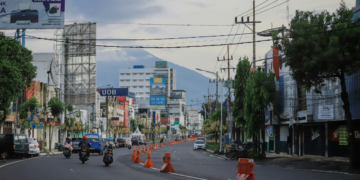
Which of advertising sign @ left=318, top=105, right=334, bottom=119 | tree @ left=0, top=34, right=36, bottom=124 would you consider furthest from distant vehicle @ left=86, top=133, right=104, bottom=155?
advertising sign @ left=318, top=105, right=334, bottom=119

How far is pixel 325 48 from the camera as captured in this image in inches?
872

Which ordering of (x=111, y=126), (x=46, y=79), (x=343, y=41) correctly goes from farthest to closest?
(x=111, y=126)
(x=46, y=79)
(x=343, y=41)

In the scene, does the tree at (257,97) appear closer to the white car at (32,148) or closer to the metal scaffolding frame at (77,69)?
the white car at (32,148)

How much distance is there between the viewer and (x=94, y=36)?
224 feet

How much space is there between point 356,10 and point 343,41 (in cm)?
509

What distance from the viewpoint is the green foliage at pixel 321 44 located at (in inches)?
841

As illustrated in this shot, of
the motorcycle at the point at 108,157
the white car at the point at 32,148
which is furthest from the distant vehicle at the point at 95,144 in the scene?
the motorcycle at the point at 108,157

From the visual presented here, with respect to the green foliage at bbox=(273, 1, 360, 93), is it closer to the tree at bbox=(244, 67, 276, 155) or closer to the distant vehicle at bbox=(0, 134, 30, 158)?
the tree at bbox=(244, 67, 276, 155)

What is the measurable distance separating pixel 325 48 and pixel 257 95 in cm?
1147

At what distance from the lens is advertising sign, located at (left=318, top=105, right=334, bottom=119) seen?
94.4ft

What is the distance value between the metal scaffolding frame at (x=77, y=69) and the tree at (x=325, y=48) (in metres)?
50.5

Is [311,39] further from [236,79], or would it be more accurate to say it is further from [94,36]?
[94,36]

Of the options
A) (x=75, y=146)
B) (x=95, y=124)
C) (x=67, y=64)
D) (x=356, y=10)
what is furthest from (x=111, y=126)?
(x=356, y=10)

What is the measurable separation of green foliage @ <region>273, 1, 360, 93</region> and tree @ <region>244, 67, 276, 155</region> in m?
8.56
